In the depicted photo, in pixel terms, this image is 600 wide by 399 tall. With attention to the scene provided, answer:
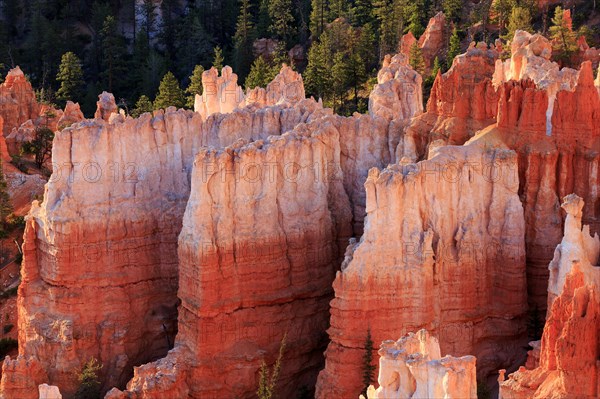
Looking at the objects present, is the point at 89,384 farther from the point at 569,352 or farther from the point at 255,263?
the point at 569,352

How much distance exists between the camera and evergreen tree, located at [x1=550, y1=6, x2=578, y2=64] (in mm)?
63531

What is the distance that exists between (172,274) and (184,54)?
4958 centimetres

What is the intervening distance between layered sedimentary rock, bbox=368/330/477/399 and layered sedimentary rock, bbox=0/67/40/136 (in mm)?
40494

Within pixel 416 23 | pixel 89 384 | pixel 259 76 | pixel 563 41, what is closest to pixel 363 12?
pixel 416 23

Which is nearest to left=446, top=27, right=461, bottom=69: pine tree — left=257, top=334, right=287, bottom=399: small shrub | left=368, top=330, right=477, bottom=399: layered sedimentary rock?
left=257, top=334, right=287, bottom=399: small shrub

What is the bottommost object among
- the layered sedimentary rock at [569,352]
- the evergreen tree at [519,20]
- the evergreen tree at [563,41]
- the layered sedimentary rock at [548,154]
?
the layered sedimentary rock at [569,352]

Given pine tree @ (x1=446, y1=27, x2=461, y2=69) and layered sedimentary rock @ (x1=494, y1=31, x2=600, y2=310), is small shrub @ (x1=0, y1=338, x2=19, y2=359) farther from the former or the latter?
pine tree @ (x1=446, y1=27, x2=461, y2=69)

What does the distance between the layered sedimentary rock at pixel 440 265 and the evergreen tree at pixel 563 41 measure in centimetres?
2591

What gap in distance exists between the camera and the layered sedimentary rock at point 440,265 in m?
36.7

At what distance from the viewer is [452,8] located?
3177 inches

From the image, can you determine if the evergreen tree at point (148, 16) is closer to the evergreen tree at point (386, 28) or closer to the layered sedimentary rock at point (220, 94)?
the evergreen tree at point (386, 28)

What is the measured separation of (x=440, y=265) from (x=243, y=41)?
5060 cm

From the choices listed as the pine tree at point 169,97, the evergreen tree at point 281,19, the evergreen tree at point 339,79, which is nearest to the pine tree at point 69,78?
the pine tree at point 169,97

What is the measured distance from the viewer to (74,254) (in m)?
41.8
